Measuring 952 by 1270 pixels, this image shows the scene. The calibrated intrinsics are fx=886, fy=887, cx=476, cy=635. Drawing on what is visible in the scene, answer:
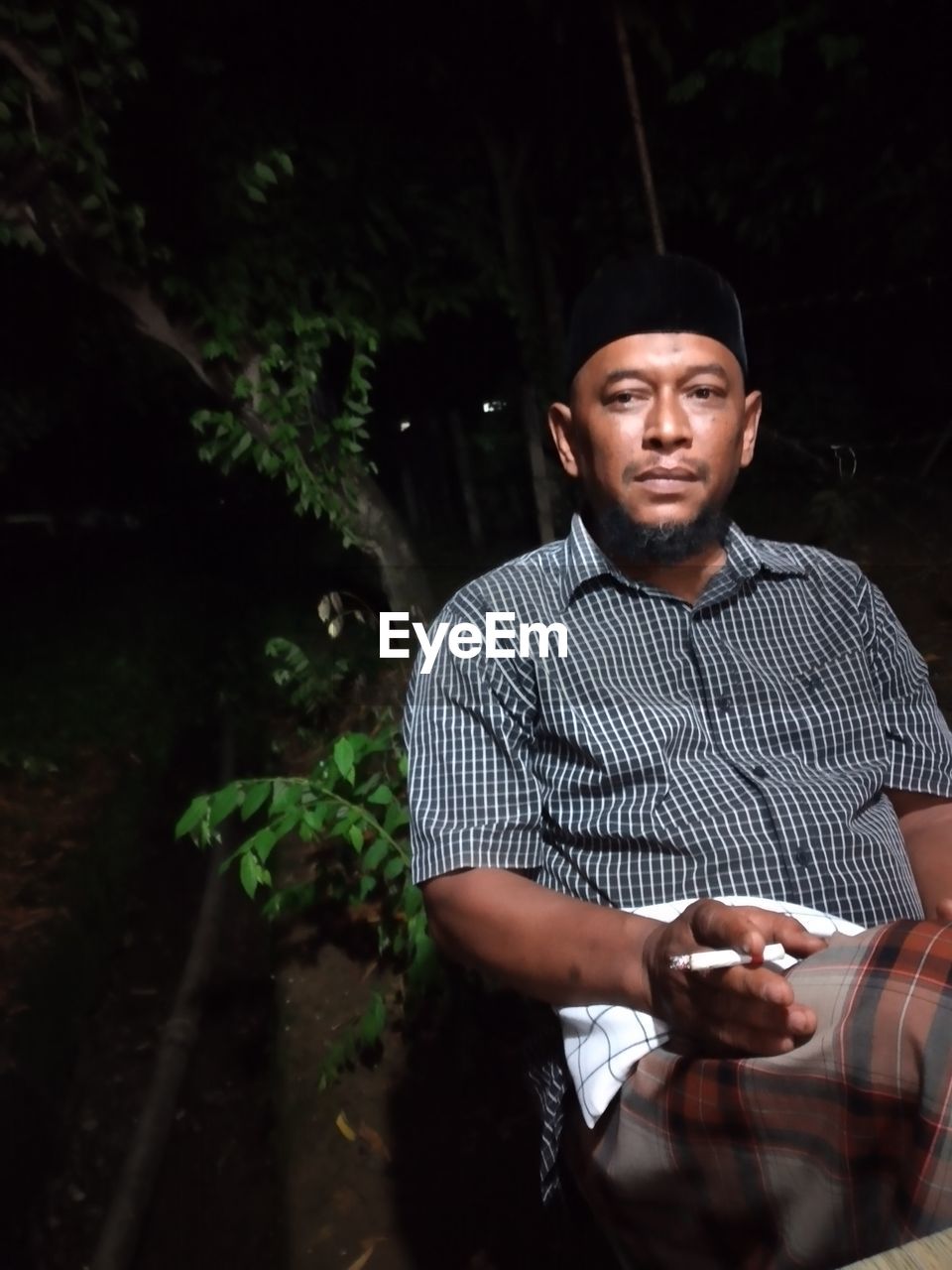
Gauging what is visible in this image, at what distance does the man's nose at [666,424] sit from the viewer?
1253 mm

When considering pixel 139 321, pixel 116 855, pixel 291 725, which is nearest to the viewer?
pixel 139 321

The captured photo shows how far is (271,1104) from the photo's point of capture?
2.22 meters

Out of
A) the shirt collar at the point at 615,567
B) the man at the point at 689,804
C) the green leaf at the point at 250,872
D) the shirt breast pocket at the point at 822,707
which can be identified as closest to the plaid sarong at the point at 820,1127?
the man at the point at 689,804

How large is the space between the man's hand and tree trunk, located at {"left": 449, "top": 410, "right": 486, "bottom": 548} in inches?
53.8

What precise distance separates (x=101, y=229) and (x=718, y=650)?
1.78 meters

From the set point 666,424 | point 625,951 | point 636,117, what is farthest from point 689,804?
point 636,117

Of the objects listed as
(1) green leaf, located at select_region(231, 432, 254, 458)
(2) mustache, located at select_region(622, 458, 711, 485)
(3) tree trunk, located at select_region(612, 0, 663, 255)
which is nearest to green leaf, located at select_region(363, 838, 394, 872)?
(2) mustache, located at select_region(622, 458, 711, 485)

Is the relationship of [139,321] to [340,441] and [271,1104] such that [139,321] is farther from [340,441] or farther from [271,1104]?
[271,1104]

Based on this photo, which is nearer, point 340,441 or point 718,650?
point 718,650

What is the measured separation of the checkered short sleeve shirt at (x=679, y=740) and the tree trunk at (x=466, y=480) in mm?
783

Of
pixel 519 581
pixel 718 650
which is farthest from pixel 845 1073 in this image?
pixel 519 581

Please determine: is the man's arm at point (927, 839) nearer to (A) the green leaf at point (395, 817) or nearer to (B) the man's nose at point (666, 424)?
(B) the man's nose at point (666, 424)

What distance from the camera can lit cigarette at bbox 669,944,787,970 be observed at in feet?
2.55

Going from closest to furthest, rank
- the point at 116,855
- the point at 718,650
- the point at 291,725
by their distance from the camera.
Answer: the point at 718,650
the point at 291,725
the point at 116,855
